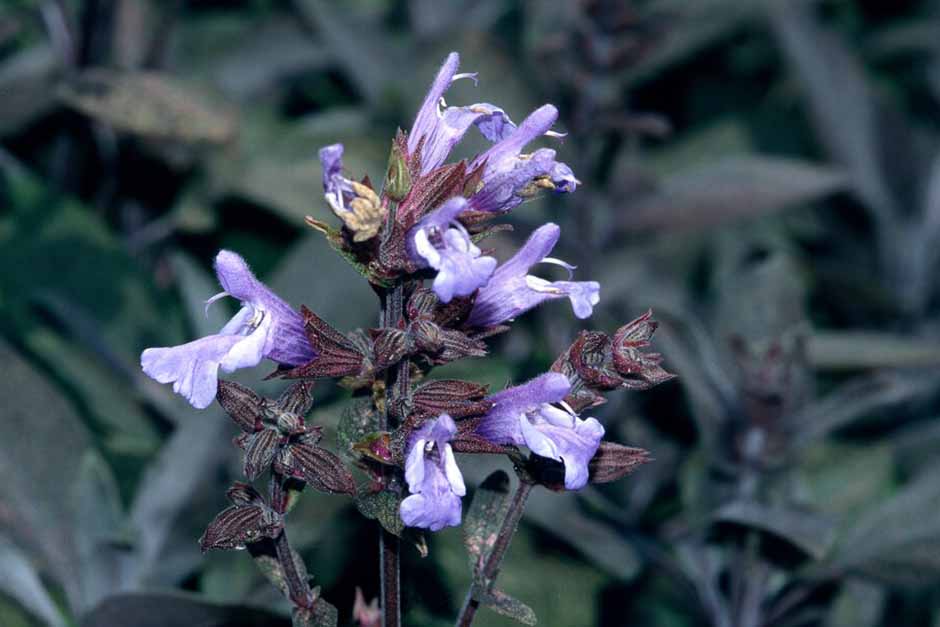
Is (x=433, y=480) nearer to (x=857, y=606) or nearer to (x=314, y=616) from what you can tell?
(x=314, y=616)

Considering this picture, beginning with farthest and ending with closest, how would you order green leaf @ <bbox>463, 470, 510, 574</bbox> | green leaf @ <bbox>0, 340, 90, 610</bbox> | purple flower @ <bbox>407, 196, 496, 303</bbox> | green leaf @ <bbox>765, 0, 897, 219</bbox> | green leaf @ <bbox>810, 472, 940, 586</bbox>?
green leaf @ <bbox>765, 0, 897, 219</bbox>
green leaf @ <bbox>0, 340, 90, 610</bbox>
green leaf @ <bbox>810, 472, 940, 586</bbox>
green leaf @ <bbox>463, 470, 510, 574</bbox>
purple flower @ <bbox>407, 196, 496, 303</bbox>

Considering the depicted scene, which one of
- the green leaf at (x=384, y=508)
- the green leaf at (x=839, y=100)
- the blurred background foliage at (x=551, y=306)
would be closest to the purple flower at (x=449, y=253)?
the green leaf at (x=384, y=508)

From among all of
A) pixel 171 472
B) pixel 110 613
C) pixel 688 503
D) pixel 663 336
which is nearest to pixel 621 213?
pixel 663 336

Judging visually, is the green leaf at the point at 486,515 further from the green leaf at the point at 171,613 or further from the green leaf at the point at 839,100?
the green leaf at the point at 839,100

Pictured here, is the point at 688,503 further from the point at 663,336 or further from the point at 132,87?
the point at 132,87

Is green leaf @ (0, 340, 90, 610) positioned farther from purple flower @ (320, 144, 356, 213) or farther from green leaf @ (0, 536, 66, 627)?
purple flower @ (320, 144, 356, 213)

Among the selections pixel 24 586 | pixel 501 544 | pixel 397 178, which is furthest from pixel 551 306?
pixel 397 178

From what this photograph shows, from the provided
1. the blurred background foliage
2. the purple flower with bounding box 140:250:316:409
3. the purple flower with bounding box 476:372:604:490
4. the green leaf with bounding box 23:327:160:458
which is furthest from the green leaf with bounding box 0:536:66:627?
the purple flower with bounding box 476:372:604:490
